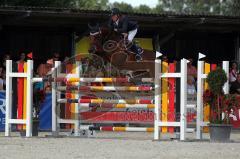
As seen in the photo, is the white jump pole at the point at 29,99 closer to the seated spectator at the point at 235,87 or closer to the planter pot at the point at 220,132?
the planter pot at the point at 220,132

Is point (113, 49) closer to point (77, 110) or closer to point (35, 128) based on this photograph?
point (77, 110)

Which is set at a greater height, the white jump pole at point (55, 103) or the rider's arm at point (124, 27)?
the rider's arm at point (124, 27)

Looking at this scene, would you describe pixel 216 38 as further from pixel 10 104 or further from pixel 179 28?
pixel 10 104

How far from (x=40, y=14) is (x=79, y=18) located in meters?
1.66

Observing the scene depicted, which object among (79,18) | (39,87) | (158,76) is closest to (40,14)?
(79,18)

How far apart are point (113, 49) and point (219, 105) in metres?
2.79

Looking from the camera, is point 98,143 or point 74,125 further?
point 74,125

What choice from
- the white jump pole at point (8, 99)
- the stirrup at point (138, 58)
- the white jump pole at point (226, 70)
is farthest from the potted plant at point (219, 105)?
the white jump pole at point (8, 99)

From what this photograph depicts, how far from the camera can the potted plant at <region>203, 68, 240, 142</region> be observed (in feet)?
49.5

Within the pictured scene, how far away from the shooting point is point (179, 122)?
15.2 metres

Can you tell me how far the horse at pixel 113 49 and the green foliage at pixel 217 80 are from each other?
1.73 meters

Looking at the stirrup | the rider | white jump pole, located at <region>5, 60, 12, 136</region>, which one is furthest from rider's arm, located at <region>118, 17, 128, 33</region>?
white jump pole, located at <region>5, 60, 12, 136</region>

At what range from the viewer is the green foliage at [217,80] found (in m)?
15.0

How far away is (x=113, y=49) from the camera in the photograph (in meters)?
15.5
